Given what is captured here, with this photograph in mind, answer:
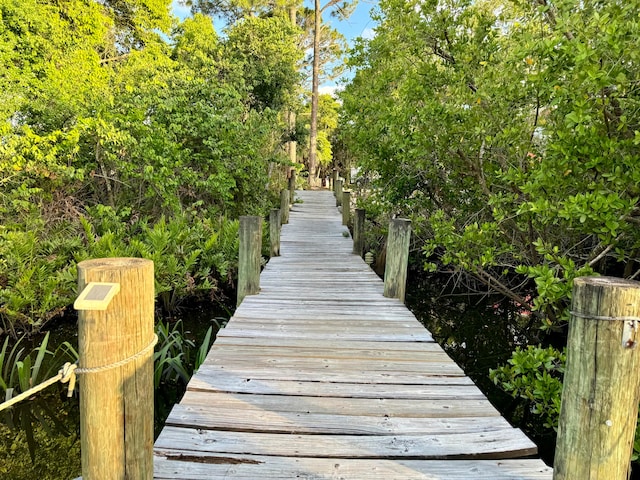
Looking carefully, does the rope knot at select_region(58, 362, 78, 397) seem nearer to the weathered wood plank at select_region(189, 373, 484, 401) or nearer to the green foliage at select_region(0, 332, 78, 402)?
the weathered wood plank at select_region(189, 373, 484, 401)

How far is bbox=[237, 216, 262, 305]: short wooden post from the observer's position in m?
4.91

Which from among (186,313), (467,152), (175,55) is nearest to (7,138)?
(186,313)

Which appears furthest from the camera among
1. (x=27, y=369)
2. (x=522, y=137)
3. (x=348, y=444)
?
(x=522, y=137)

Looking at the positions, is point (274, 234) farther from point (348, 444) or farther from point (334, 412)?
point (348, 444)

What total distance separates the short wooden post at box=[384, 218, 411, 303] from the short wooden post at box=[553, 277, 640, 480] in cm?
348

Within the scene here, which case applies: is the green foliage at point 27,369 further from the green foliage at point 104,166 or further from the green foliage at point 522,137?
the green foliage at point 522,137

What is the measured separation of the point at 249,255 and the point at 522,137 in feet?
10.6

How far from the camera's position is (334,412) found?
247cm

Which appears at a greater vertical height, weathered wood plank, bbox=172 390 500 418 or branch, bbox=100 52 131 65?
branch, bbox=100 52 131 65

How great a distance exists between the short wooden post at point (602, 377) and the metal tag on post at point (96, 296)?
4.97 ft

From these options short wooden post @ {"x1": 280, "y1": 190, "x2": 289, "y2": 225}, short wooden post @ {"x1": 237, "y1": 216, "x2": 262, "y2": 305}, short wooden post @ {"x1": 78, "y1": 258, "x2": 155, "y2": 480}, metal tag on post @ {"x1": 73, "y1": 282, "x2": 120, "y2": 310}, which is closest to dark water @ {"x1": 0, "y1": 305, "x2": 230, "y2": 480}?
short wooden post @ {"x1": 237, "y1": 216, "x2": 262, "y2": 305}

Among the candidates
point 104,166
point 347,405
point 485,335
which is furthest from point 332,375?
point 104,166

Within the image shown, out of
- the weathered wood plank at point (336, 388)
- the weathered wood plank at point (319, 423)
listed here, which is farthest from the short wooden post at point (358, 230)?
the weathered wood plank at point (319, 423)

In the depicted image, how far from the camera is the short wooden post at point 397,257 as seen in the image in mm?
4973
